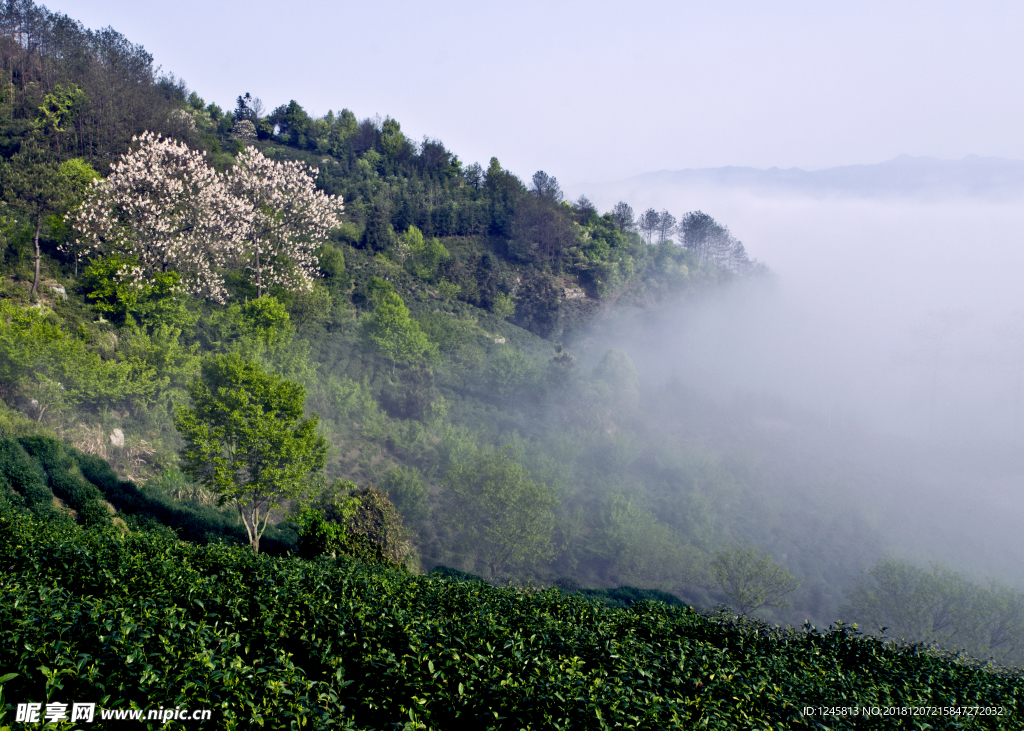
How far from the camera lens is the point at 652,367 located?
87.3m

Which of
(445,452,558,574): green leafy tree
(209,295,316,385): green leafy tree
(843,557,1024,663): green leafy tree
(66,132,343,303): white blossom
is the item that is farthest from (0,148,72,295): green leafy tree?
(843,557,1024,663): green leafy tree

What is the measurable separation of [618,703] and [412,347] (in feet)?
160

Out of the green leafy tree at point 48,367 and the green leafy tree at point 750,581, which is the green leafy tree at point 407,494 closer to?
the green leafy tree at point 48,367

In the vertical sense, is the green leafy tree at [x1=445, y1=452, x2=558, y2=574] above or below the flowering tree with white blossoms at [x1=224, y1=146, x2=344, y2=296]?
below

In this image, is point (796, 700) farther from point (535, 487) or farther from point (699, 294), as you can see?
point (699, 294)

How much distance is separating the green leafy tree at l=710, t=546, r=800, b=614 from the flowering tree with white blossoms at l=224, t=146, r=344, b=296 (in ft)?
133

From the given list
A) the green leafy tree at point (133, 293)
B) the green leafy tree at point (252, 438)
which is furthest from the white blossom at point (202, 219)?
the green leafy tree at point (252, 438)

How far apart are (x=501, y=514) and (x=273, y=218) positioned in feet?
104

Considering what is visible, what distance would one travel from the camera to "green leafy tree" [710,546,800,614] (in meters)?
39.3

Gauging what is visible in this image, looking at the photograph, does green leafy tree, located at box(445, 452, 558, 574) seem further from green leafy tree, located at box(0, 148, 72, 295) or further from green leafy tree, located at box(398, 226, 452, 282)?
green leafy tree, located at box(398, 226, 452, 282)

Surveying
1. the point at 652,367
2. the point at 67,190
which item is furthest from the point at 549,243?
the point at 67,190

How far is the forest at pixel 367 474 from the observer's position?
23.0ft

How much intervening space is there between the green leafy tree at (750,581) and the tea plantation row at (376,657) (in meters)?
29.4

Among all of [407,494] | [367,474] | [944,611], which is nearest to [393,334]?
[367,474]
